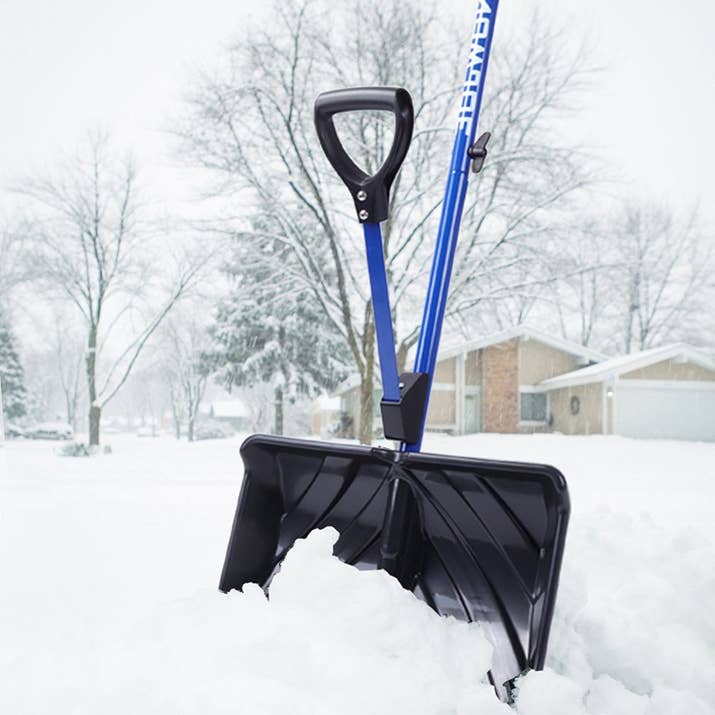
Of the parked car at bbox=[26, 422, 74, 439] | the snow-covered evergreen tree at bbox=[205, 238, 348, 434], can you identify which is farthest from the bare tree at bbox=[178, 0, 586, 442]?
the parked car at bbox=[26, 422, 74, 439]

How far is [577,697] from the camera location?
67 centimetres

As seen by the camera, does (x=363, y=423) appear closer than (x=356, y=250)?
Yes

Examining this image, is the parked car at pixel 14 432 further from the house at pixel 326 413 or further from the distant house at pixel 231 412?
the house at pixel 326 413

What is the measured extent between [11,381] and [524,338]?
12.7 feet

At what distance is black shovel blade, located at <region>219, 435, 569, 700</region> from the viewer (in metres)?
0.74

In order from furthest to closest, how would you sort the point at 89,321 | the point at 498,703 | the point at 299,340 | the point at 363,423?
the point at 299,340 → the point at 89,321 → the point at 363,423 → the point at 498,703

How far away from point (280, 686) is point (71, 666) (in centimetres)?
28

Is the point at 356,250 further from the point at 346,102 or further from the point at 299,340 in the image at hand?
the point at 346,102

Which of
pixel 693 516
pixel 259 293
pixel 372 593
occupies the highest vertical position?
pixel 259 293

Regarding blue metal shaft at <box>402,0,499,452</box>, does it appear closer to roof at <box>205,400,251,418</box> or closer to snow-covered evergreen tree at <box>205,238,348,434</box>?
snow-covered evergreen tree at <box>205,238,348,434</box>

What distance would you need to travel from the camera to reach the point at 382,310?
0.87 m

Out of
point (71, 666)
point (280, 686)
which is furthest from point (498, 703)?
point (71, 666)

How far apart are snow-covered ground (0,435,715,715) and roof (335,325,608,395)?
2.23 metres

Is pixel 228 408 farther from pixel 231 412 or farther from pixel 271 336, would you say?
pixel 271 336
